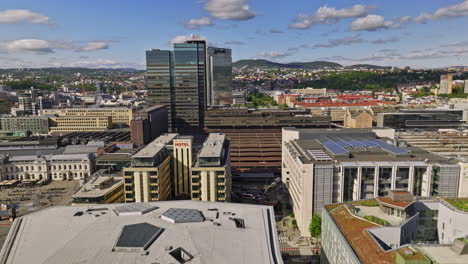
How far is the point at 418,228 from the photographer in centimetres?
5303

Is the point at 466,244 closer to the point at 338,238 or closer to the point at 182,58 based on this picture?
the point at 338,238

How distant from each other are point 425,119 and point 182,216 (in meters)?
144

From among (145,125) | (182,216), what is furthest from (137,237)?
(145,125)

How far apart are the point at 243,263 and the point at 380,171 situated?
45897 mm

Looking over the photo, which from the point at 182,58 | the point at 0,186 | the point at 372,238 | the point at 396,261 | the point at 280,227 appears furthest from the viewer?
the point at 182,58

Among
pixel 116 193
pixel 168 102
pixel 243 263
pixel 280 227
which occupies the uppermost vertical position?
pixel 168 102

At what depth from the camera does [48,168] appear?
4562 inches

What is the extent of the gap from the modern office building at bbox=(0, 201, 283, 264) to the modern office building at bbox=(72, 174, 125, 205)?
18.9 m

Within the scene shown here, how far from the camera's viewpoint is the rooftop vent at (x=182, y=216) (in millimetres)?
47000

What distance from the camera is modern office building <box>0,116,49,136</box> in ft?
614

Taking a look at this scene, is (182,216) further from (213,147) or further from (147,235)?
(213,147)

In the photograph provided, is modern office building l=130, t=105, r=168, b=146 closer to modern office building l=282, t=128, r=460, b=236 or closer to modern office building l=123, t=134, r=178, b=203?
modern office building l=123, t=134, r=178, b=203

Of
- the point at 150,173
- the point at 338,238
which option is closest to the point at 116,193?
the point at 150,173

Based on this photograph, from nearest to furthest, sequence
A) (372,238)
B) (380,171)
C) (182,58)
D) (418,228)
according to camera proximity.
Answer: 1. (372,238)
2. (418,228)
3. (380,171)
4. (182,58)
